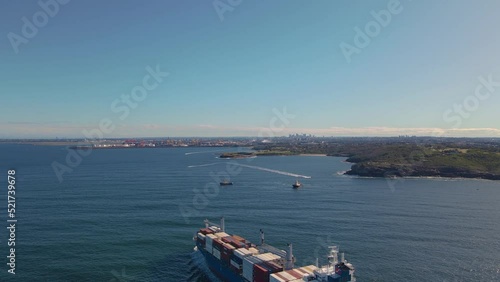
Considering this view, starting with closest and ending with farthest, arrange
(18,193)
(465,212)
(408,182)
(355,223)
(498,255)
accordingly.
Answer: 1. (498,255)
2. (355,223)
3. (465,212)
4. (18,193)
5. (408,182)

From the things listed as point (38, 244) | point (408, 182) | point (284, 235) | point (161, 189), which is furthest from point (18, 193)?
point (408, 182)

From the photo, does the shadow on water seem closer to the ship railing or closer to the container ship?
the container ship

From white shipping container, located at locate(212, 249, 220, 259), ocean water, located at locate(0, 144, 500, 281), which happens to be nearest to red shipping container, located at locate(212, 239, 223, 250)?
white shipping container, located at locate(212, 249, 220, 259)

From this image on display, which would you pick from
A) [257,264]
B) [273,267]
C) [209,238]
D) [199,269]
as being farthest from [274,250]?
[199,269]

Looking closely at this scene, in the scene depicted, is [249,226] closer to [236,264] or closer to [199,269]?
[199,269]

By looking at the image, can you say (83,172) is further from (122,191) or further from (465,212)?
(465,212)

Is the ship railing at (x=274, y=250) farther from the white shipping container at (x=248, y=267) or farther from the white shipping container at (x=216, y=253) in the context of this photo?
the white shipping container at (x=216, y=253)
